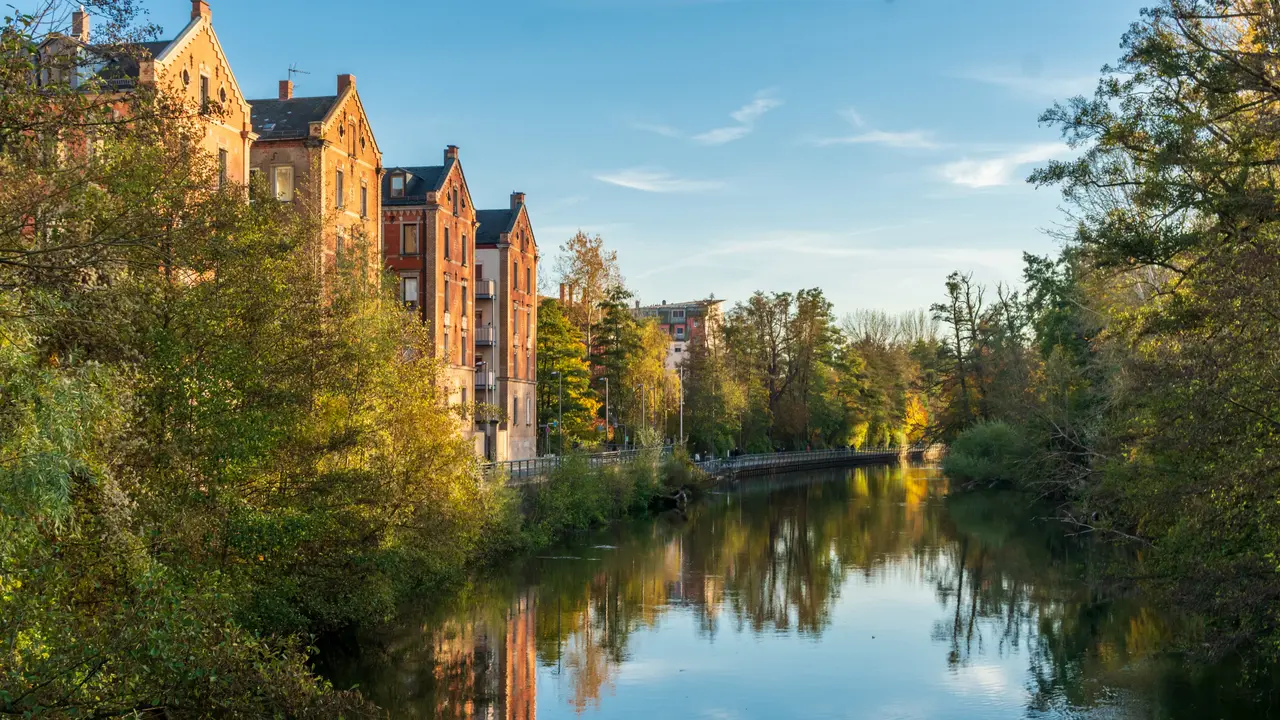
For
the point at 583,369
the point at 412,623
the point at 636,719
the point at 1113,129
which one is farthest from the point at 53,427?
the point at 583,369

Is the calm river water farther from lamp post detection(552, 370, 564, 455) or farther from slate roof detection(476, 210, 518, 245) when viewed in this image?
slate roof detection(476, 210, 518, 245)

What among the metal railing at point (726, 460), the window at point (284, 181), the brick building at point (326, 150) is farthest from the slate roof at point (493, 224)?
the window at point (284, 181)

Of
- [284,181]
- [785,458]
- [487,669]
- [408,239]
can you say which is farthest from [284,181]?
[785,458]

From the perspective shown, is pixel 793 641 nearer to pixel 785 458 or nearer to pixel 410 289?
pixel 410 289

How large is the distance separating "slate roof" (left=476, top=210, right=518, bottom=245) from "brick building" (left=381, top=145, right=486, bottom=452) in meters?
7.14

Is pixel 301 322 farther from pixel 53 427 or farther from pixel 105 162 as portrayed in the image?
pixel 53 427

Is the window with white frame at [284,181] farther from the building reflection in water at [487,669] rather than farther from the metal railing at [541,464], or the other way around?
the building reflection in water at [487,669]

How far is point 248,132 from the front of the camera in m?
34.3

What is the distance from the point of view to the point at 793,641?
2961cm

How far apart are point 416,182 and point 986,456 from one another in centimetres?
4170

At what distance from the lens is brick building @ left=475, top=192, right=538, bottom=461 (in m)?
59.0

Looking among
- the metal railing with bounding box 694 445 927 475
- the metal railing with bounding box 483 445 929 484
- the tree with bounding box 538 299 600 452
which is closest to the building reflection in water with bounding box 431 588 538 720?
the metal railing with bounding box 483 445 929 484

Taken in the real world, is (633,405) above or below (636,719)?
above

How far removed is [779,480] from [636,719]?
68887mm
